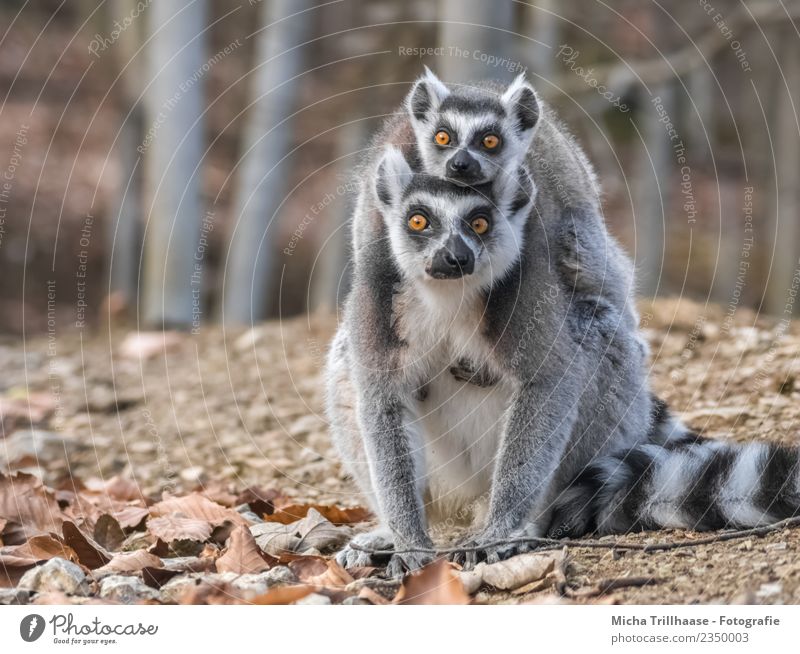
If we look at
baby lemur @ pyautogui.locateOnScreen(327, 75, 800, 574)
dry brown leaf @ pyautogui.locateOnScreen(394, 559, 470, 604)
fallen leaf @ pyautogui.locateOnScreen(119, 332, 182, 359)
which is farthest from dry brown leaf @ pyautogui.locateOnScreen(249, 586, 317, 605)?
fallen leaf @ pyautogui.locateOnScreen(119, 332, 182, 359)

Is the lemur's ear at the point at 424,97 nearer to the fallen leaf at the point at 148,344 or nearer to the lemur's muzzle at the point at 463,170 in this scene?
the lemur's muzzle at the point at 463,170

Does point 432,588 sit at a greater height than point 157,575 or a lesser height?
lesser

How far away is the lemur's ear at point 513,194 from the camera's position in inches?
182

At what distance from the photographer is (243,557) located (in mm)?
4387

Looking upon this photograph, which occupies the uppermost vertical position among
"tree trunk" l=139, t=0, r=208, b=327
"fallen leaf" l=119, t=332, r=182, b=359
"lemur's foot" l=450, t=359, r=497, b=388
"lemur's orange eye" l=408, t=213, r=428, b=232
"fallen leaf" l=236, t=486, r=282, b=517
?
"tree trunk" l=139, t=0, r=208, b=327

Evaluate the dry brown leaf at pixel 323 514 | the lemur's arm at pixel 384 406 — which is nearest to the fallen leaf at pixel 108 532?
the dry brown leaf at pixel 323 514

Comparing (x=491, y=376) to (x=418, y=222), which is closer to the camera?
(x=418, y=222)

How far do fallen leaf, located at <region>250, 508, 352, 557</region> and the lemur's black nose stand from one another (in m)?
1.85

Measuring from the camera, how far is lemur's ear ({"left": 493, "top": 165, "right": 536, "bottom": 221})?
463 cm

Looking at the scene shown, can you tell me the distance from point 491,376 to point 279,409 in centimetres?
331

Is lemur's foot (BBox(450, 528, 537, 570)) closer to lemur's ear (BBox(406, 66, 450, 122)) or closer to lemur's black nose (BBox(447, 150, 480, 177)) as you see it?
lemur's black nose (BBox(447, 150, 480, 177))

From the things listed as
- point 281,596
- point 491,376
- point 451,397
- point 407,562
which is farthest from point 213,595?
point 491,376
